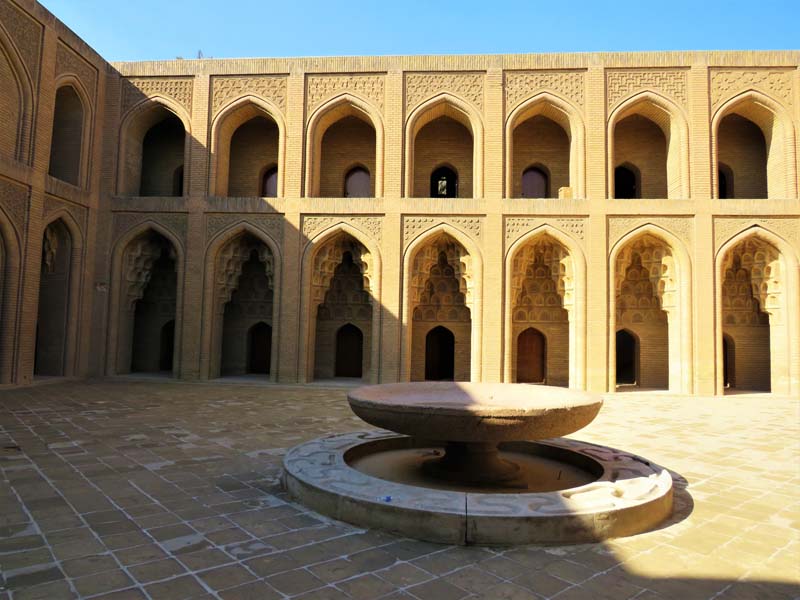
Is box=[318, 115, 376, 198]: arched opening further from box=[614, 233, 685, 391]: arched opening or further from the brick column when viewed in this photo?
box=[614, 233, 685, 391]: arched opening

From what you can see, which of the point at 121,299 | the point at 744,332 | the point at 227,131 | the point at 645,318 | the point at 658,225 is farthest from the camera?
the point at 645,318

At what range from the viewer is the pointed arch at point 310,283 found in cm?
1291

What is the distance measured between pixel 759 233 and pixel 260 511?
13468 mm

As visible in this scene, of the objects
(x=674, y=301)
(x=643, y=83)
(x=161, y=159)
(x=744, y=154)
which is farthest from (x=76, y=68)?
(x=744, y=154)

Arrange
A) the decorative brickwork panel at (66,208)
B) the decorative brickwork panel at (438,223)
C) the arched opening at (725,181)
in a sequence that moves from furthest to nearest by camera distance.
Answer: the arched opening at (725,181) → the decorative brickwork panel at (438,223) → the decorative brickwork panel at (66,208)

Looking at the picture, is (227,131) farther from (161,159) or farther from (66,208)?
(66,208)

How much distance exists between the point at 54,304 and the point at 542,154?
533 inches

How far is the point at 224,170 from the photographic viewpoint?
13.9 metres

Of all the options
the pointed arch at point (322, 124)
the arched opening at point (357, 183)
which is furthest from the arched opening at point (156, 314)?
the arched opening at point (357, 183)

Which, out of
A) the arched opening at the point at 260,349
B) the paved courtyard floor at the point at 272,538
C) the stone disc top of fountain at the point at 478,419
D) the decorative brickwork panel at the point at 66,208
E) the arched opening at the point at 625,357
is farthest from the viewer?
the arched opening at the point at 625,357

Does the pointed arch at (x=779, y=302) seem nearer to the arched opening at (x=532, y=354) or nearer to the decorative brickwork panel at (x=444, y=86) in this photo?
the arched opening at (x=532, y=354)

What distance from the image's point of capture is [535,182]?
15.2 meters

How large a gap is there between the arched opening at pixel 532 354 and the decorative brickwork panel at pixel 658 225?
3778 mm

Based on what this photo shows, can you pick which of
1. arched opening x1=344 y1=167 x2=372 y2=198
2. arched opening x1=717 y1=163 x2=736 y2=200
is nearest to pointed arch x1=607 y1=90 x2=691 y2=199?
arched opening x1=717 y1=163 x2=736 y2=200
